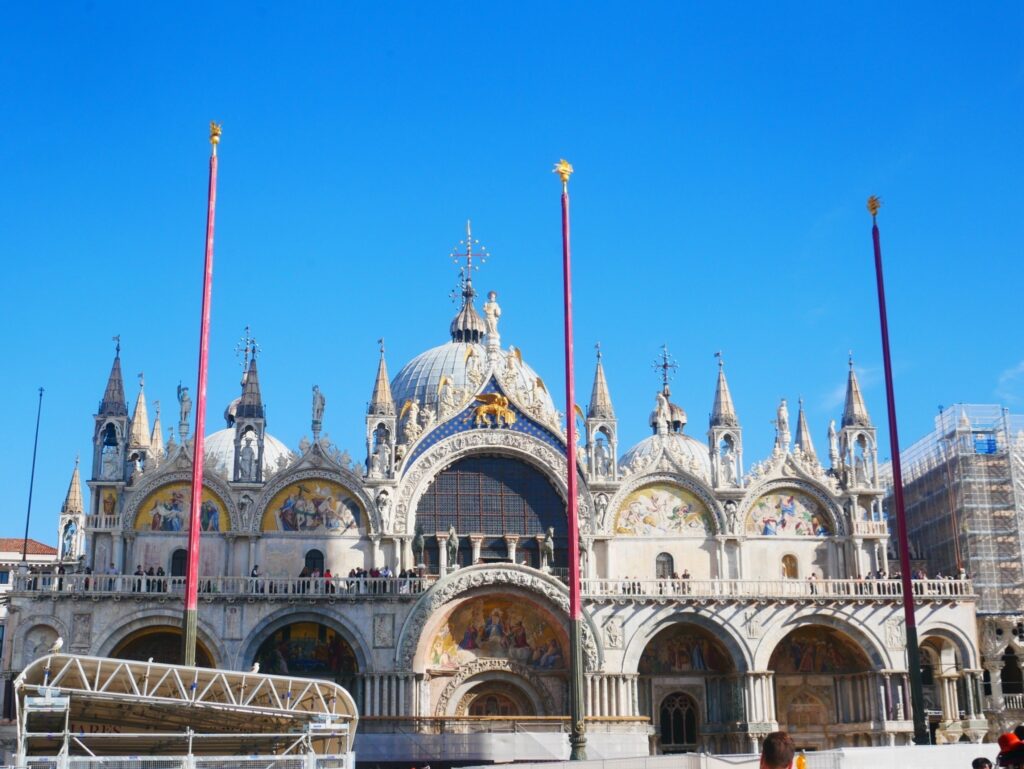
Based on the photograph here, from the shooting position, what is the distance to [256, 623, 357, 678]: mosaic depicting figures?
147ft

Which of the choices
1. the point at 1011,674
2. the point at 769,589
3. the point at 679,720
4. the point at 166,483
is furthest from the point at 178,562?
the point at 1011,674

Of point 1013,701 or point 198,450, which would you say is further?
point 1013,701

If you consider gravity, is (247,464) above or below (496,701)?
above

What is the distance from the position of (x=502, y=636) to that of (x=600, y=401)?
9.38 metres

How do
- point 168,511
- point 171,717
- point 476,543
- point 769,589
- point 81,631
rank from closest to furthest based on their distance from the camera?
point 171,717 → point 81,631 → point 769,589 → point 168,511 → point 476,543

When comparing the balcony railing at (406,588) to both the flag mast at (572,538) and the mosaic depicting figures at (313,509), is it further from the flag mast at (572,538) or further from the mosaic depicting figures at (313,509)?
the flag mast at (572,538)

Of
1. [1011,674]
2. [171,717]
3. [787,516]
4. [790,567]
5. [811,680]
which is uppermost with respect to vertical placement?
[787,516]

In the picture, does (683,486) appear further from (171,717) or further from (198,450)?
(171,717)

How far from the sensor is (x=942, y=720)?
45.9 meters

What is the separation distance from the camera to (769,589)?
46062 mm

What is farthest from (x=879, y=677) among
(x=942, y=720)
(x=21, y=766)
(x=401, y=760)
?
(x=21, y=766)

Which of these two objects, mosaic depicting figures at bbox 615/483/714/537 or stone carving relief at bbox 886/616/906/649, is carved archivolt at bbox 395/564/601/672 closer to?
mosaic depicting figures at bbox 615/483/714/537

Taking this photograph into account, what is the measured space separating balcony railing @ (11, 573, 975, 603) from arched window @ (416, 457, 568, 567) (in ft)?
10.5

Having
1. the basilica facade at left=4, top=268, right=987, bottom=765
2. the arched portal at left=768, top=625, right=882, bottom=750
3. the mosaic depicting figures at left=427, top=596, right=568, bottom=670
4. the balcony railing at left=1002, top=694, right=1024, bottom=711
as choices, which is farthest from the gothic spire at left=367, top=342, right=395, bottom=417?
the balcony railing at left=1002, top=694, right=1024, bottom=711
